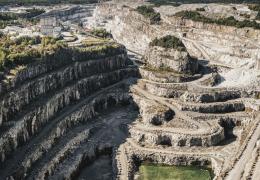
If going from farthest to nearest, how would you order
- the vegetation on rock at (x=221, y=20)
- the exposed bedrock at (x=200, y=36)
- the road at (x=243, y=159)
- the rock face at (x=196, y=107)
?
the vegetation on rock at (x=221, y=20) → the exposed bedrock at (x=200, y=36) → the rock face at (x=196, y=107) → the road at (x=243, y=159)

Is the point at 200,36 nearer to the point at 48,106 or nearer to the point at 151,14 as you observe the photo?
the point at 151,14

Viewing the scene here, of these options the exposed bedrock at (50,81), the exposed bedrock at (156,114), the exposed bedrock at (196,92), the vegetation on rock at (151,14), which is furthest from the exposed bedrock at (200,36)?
the exposed bedrock at (156,114)

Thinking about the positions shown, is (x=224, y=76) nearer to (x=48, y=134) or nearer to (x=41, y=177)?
(x=48, y=134)

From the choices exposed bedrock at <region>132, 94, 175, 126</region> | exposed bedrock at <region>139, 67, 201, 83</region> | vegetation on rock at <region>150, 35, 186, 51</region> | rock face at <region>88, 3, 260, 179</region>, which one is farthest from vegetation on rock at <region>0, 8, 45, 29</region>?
exposed bedrock at <region>132, 94, 175, 126</region>

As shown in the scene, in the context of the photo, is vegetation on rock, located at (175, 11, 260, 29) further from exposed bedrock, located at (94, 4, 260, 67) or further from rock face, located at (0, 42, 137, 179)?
rock face, located at (0, 42, 137, 179)

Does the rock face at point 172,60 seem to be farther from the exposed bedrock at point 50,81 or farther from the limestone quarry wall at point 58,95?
the exposed bedrock at point 50,81

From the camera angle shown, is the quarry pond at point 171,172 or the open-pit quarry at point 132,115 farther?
the quarry pond at point 171,172

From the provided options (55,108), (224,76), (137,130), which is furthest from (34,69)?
(224,76)
